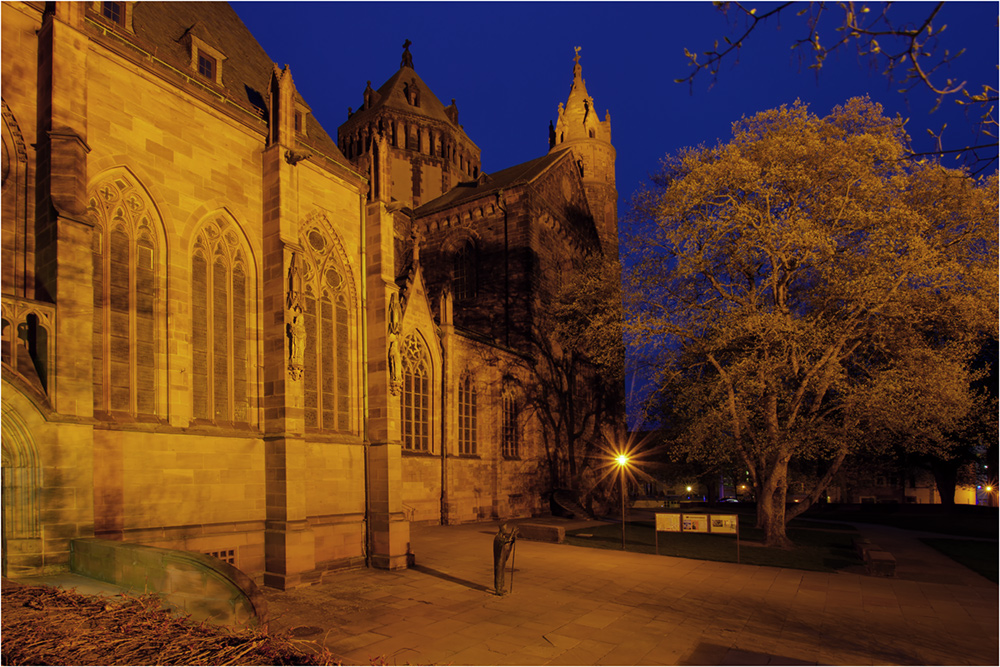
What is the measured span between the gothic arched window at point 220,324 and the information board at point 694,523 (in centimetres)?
1125

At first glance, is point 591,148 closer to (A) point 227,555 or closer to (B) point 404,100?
(B) point 404,100

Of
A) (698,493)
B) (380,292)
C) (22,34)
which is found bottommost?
(698,493)

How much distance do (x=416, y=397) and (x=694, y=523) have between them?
12.1 metres

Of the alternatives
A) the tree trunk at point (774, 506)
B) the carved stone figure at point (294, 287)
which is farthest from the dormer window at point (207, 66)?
the tree trunk at point (774, 506)

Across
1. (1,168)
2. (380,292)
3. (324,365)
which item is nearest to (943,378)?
(380,292)

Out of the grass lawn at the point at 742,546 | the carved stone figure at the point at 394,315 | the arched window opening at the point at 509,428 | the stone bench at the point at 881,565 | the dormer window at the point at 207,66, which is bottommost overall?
the grass lawn at the point at 742,546

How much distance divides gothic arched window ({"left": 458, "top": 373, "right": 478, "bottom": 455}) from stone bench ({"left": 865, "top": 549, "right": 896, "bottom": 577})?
16.1 meters

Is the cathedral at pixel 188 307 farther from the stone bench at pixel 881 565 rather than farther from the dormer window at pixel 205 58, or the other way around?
the stone bench at pixel 881 565

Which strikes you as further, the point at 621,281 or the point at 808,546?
the point at 621,281

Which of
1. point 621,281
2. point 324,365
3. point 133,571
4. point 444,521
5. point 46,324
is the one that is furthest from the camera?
point 444,521

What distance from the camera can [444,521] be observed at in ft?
84.9

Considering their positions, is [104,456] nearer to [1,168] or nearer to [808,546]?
[1,168]

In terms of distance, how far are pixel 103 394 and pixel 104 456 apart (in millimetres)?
1199

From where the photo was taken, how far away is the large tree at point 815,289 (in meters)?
18.3
